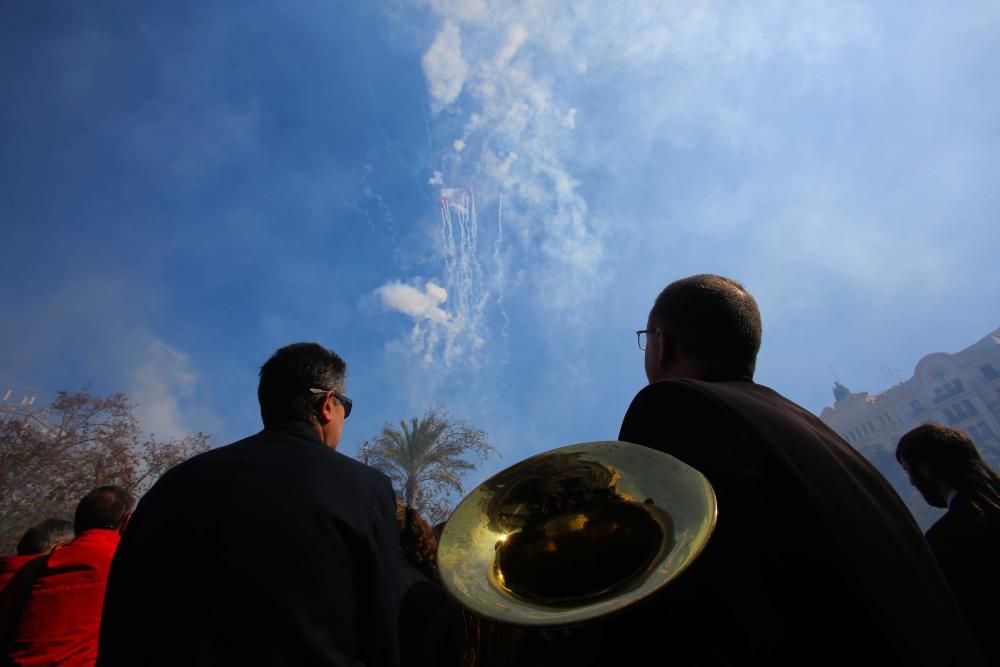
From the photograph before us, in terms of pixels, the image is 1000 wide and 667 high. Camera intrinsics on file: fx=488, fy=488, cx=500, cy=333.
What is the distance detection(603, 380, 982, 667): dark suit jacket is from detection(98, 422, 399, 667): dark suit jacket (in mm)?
1018

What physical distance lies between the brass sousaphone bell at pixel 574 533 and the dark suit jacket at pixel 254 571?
467 millimetres

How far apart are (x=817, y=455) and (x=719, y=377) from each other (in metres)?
0.54

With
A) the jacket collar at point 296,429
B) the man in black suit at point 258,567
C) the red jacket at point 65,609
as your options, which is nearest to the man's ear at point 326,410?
the jacket collar at point 296,429

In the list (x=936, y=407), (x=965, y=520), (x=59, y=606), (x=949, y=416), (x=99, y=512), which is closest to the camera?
(x=965, y=520)

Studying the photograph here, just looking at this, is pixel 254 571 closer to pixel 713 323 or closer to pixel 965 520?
pixel 713 323

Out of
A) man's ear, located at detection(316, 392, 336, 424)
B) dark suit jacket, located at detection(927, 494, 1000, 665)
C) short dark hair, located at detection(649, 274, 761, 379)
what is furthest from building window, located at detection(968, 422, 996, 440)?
man's ear, located at detection(316, 392, 336, 424)

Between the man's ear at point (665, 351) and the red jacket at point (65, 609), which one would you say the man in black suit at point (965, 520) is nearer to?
the man's ear at point (665, 351)

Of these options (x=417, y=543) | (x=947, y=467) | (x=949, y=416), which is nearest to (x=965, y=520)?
(x=947, y=467)

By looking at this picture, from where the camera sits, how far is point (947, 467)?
9.55ft

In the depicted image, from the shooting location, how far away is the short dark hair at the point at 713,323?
1.91 m

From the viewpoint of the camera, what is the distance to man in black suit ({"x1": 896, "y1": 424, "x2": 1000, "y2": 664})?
2.46 meters

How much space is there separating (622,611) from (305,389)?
1927mm

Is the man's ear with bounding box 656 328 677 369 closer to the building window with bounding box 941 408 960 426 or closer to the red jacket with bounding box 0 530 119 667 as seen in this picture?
the red jacket with bounding box 0 530 119 667

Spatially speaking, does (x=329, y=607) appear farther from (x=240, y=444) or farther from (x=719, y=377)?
(x=719, y=377)
